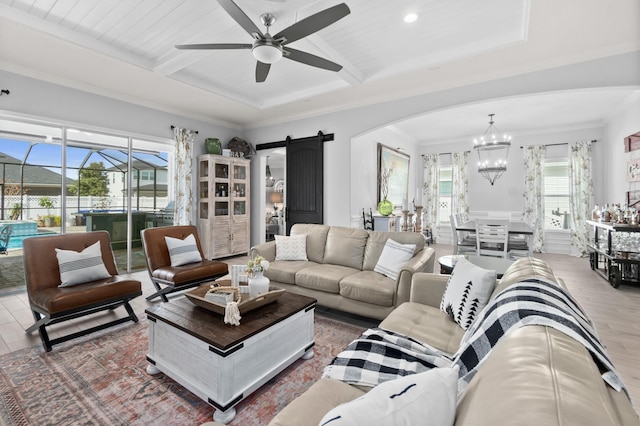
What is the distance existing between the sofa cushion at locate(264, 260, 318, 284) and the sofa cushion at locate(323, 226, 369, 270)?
25cm

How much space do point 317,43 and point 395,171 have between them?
451 cm

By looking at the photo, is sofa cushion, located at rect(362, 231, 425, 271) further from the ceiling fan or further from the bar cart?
the bar cart

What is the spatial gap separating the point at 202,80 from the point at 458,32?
3.48 meters

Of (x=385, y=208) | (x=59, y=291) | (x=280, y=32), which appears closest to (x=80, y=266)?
(x=59, y=291)

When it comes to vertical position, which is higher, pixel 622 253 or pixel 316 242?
pixel 316 242

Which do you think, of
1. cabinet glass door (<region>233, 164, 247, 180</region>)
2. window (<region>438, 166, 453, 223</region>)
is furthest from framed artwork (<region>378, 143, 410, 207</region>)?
cabinet glass door (<region>233, 164, 247, 180</region>)

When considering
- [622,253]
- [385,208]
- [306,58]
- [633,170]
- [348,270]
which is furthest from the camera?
[385,208]

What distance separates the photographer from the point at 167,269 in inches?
134

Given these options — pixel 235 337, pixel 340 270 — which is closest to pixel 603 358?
pixel 235 337

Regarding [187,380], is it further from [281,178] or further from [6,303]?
[281,178]

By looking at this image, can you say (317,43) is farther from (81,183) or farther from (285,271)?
(81,183)

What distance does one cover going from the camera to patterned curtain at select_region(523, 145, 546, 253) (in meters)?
6.99

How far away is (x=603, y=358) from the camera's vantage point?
2.51 ft

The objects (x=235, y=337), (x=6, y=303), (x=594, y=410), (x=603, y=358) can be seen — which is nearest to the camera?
(x=594, y=410)
